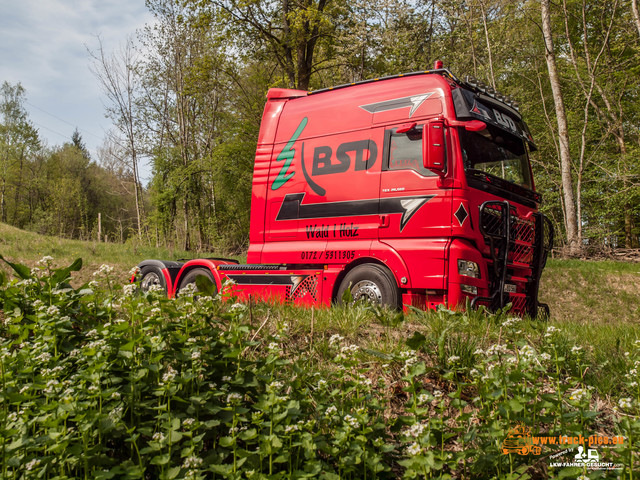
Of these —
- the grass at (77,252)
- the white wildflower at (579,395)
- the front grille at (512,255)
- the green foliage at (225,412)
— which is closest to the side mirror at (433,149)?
the front grille at (512,255)

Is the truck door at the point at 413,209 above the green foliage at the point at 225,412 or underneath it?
above

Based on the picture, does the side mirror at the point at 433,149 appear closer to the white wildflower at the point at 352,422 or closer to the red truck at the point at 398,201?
the red truck at the point at 398,201

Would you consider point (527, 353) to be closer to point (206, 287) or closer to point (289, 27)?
point (206, 287)

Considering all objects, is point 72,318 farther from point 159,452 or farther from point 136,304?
point 159,452

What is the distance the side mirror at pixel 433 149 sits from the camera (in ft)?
17.7

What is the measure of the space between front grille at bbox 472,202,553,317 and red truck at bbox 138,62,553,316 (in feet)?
0.06

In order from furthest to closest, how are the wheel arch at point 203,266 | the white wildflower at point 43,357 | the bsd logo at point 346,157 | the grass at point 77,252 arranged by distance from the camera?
the grass at point 77,252, the wheel arch at point 203,266, the bsd logo at point 346,157, the white wildflower at point 43,357

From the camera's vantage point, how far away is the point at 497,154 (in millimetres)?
6457

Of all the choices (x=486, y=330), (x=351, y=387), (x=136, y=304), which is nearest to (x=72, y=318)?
(x=136, y=304)

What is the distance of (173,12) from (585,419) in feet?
87.1

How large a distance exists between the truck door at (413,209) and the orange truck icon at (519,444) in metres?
2.91

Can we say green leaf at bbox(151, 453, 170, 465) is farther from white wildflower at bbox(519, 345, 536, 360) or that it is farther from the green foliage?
white wildflower at bbox(519, 345, 536, 360)

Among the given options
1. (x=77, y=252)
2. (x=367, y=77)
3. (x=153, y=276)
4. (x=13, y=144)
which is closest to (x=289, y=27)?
(x=367, y=77)

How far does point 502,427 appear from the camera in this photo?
8.19 feet
